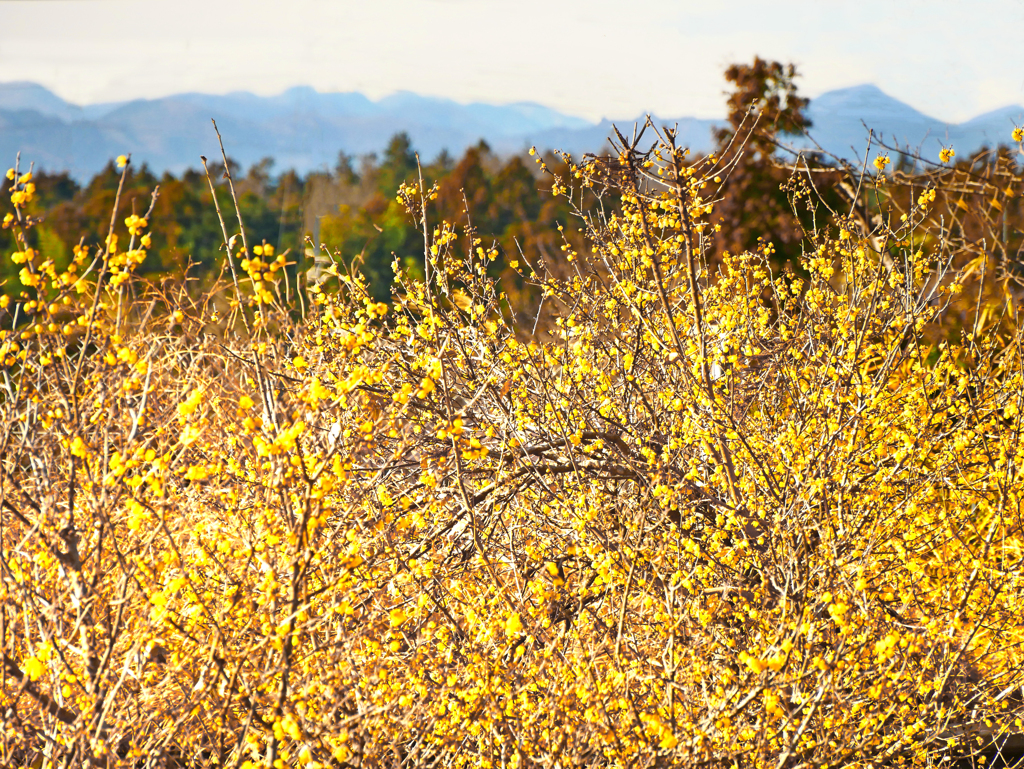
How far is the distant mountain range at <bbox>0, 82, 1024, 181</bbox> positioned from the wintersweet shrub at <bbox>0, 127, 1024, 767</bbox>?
8.76m

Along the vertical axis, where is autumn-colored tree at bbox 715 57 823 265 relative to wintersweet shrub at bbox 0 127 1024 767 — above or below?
above

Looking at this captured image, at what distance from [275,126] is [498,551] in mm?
21610

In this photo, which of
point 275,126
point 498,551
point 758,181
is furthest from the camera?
point 275,126

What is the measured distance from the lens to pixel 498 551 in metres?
4.76

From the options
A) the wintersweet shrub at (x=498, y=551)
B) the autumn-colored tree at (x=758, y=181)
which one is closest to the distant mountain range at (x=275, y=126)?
the autumn-colored tree at (x=758, y=181)

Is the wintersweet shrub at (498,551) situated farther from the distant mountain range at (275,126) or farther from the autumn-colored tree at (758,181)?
the distant mountain range at (275,126)

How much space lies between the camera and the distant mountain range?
731 inches

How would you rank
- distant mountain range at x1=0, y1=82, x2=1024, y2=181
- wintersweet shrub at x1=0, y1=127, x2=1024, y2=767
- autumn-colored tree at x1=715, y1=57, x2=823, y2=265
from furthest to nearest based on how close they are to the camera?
1. distant mountain range at x1=0, y1=82, x2=1024, y2=181
2. autumn-colored tree at x1=715, y1=57, x2=823, y2=265
3. wintersweet shrub at x1=0, y1=127, x2=1024, y2=767

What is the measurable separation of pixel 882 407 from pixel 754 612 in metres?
2.34

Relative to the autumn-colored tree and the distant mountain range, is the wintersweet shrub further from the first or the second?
the distant mountain range

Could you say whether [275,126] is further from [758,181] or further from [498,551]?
[498,551]

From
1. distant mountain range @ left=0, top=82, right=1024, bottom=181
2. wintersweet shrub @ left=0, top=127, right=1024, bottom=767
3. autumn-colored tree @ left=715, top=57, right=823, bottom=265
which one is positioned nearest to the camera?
wintersweet shrub @ left=0, top=127, right=1024, bottom=767

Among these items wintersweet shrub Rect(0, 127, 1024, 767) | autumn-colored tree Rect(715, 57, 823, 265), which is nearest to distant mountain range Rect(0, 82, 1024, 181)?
autumn-colored tree Rect(715, 57, 823, 265)

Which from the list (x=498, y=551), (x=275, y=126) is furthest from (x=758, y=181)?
(x=275, y=126)
